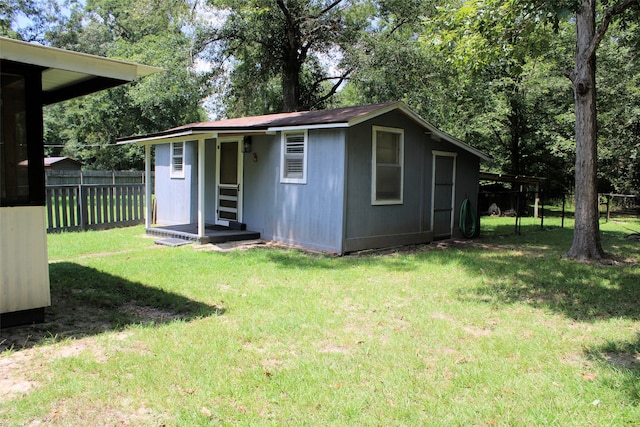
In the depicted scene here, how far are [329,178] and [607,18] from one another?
5.33 meters

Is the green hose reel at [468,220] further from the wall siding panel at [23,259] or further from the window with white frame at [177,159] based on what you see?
the wall siding panel at [23,259]

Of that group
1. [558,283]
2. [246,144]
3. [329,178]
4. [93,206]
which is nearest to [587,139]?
[558,283]

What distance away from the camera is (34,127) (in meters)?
4.00

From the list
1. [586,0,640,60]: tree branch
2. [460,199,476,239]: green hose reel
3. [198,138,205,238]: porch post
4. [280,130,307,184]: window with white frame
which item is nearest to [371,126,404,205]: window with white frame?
[280,130,307,184]: window with white frame

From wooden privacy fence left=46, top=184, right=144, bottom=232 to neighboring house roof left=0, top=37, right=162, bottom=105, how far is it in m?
5.63

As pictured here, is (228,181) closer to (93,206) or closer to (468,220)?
(93,206)

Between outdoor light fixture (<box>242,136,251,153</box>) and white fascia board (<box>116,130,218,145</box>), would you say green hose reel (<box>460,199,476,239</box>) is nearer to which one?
outdoor light fixture (<box>242,136,251,153</box>)

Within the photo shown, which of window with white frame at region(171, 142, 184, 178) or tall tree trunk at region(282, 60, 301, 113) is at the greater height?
tall tree trunk at region(282, 60, 301, 113)

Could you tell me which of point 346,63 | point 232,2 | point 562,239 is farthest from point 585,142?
point 232,2

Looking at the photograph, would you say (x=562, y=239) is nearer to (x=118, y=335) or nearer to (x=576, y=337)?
(x=576, y=337)

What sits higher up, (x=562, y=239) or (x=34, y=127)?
(x=34, y=127)

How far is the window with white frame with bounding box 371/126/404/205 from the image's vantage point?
910 cm

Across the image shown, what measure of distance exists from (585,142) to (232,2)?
11514 mm

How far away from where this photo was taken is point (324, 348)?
154 inches
